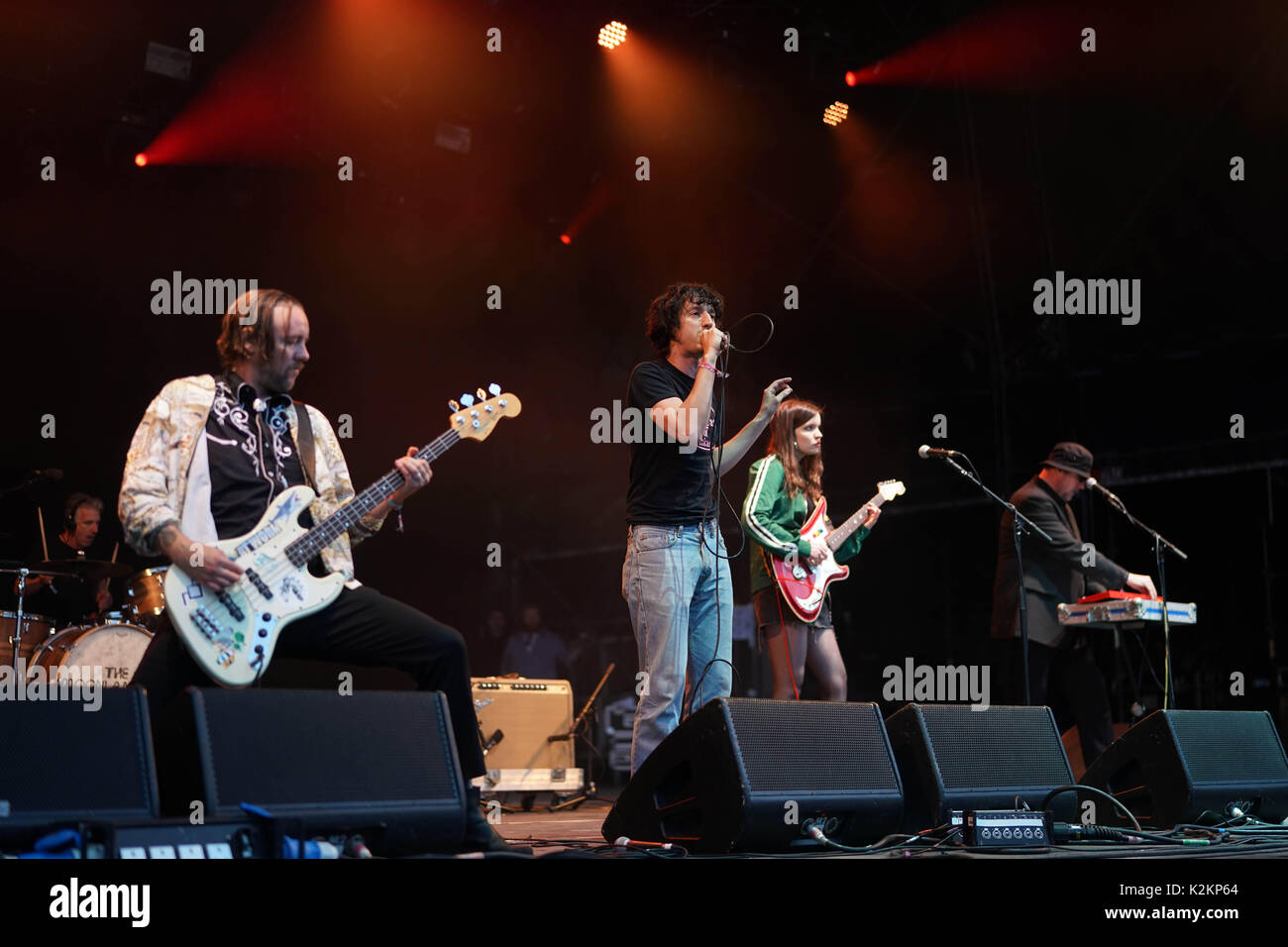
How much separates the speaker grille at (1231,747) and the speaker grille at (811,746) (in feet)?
4.41

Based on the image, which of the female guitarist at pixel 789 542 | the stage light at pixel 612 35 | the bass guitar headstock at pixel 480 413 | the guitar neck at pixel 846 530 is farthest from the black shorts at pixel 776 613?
the stage light at pixel 612 35

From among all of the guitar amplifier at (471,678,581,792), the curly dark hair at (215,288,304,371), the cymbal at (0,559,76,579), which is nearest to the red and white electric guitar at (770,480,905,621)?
the curly dark hair at (215,288,304,371)

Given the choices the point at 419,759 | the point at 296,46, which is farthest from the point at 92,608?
the point at 419,759

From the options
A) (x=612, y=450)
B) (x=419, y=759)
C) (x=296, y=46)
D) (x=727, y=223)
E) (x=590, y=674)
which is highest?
(x=296, y=46)

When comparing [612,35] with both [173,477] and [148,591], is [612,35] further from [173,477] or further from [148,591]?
[173,477]

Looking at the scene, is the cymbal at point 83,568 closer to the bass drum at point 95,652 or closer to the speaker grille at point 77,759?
the bass drum at point 95,652

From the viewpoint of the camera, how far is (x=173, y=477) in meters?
3.56

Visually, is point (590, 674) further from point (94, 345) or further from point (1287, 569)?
point (1287, 569)

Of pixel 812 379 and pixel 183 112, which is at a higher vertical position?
pixel 183 112

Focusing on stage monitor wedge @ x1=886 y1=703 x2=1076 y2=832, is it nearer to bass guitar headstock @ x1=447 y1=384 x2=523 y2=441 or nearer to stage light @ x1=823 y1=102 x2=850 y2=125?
bass guitar headstock @ x1=447 y1=384 x2=523 y2=441

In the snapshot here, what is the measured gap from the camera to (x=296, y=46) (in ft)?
27.0

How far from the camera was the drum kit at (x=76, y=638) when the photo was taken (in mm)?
6844
